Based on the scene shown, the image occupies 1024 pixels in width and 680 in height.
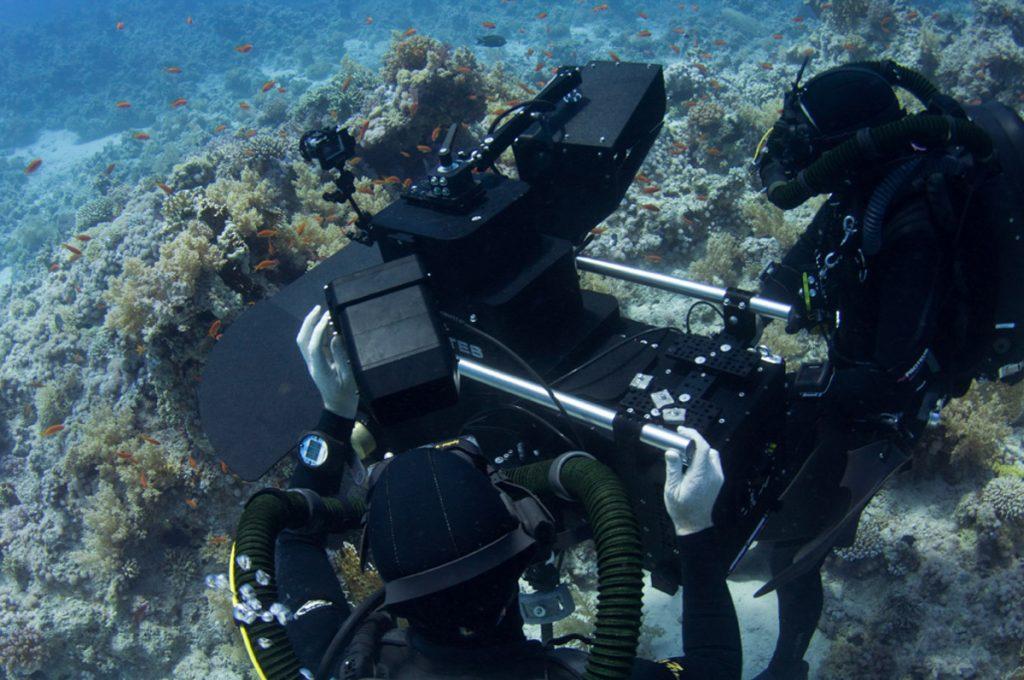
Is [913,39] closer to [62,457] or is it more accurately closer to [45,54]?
[62,457]

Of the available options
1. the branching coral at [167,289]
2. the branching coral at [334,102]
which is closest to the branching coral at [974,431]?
the branching coral at [167,289]

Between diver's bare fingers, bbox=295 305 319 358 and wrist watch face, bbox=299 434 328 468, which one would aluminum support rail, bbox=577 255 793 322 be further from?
wrist watch face, bbox=299 434 328 468

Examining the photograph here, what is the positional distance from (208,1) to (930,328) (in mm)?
59821

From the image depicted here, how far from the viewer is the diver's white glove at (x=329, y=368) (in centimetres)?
260

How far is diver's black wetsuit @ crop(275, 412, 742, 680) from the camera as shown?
161 cm

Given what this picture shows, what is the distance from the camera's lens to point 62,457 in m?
6.96

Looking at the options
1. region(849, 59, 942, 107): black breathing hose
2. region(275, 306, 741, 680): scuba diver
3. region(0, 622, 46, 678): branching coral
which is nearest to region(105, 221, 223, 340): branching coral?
region(0, 622, 46, 678): branching coral

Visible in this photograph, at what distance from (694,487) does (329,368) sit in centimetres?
163

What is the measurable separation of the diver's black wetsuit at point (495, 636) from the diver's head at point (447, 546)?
73 mm

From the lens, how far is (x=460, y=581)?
4.69 ft

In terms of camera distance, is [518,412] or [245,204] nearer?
[518,412]

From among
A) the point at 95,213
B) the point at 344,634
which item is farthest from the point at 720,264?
the point at 95,213

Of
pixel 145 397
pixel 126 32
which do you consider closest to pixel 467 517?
pixel 145 397

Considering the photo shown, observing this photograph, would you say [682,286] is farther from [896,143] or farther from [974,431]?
[974,431]
